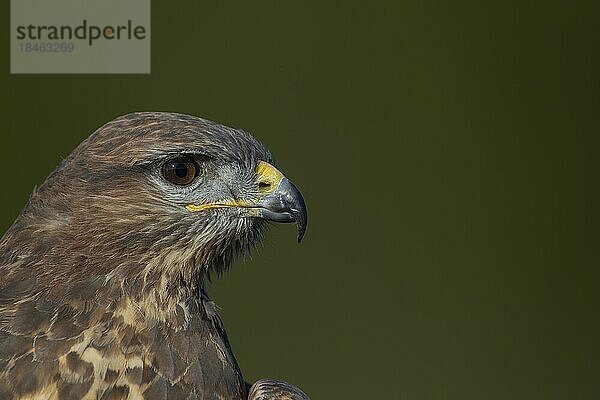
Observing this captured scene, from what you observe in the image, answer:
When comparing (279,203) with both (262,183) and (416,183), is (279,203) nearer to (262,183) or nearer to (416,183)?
(262,183)

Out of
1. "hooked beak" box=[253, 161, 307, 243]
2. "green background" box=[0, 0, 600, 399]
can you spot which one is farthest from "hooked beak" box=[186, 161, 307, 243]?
"green background" box=[0, 0, 600, 399]

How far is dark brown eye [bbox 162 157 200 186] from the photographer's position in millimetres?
2336

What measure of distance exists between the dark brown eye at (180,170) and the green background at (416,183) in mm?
2925

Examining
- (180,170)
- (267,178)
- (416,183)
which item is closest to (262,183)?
(267,178)

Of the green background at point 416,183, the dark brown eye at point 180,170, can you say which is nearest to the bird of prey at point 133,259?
the dark brown eye at point 180,170

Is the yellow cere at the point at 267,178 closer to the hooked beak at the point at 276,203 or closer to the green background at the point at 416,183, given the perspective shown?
the hooked beak at the point at 276,203

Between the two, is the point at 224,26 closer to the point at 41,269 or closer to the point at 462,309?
the point at 462,309

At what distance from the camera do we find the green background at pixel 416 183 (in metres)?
5.45

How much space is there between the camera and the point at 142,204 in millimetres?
2348

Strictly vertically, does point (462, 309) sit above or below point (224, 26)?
below

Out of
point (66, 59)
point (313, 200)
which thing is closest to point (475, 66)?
point (313, 200)

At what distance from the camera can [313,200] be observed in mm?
5531

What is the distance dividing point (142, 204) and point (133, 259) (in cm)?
10

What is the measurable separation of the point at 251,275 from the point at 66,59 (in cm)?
120
